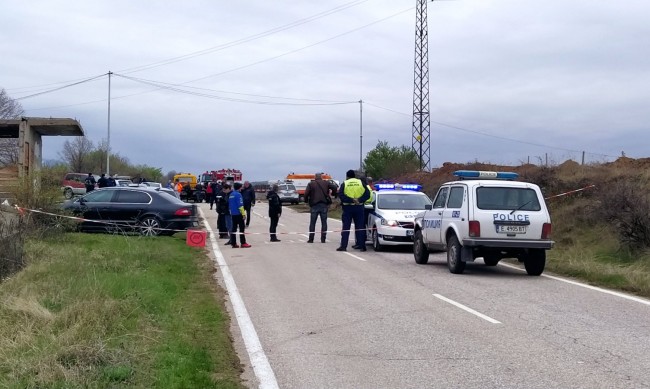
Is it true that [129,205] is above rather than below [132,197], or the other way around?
below

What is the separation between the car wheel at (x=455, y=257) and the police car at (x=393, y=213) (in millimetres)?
3910

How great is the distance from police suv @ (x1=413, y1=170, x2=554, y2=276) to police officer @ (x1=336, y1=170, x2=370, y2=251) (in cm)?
443

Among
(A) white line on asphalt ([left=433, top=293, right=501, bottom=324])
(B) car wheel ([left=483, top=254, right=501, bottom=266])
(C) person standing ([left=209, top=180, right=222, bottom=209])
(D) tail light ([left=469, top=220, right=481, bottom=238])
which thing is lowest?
(A) white line on asphalt ([left=433, top=293, right=501, bottom=324])

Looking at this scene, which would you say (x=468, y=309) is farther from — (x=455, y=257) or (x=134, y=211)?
(x=134, y=211)

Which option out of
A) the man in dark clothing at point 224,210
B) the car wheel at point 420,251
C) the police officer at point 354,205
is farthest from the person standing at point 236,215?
the car wheel at point 420,251

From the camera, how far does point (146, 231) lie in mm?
21391

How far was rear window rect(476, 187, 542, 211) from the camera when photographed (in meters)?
14.7

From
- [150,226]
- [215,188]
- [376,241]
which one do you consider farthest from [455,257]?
[215,188]

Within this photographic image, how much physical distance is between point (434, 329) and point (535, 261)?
6.23 meters

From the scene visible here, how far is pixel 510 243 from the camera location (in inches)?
566

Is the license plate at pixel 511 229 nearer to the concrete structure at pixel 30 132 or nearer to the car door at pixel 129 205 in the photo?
the car door at pixel 129 205

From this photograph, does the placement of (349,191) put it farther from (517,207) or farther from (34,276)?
(34,276)

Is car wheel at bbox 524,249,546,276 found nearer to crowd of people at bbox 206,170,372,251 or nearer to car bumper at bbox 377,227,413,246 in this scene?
car bumper at bbox 377,227,413,246

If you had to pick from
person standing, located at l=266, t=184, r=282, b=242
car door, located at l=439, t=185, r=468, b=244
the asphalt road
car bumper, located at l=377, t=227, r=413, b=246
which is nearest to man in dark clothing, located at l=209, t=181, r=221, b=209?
person standing, located at l=266, t=184, r=282, b=242
